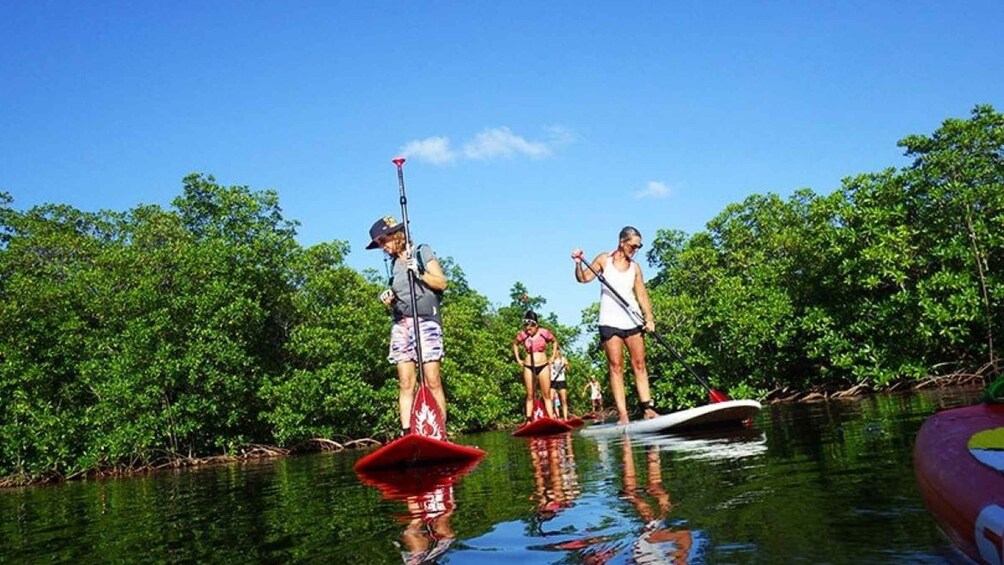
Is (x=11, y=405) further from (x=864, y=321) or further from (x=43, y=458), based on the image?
(x=864, y=321)

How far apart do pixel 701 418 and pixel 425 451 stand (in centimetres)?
262

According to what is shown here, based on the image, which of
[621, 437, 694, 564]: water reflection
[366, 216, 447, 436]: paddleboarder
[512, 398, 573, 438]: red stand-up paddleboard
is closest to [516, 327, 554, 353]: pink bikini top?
[512, 398, 573, 438]: red stand-up paddleboard

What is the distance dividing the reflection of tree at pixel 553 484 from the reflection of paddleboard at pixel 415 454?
566 millimetres

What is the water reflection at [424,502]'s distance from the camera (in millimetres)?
2205

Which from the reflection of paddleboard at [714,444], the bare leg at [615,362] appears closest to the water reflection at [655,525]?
the reflection of paddleboard at [714,444]

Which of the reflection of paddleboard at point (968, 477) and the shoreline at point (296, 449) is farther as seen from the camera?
the shoreline at point (296, 449)

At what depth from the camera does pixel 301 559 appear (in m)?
2.29

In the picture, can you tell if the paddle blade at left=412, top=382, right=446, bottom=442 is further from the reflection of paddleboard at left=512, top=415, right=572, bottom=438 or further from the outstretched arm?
the reflection of paddleboard at left=512, top=415, right=572, bottom=438

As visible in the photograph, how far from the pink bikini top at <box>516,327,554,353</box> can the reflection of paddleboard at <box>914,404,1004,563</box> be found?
10136 mm

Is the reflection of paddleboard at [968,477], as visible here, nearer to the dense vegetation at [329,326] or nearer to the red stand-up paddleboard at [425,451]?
the red stand-up paddleboard at [425,451]

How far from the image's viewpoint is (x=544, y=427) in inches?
420

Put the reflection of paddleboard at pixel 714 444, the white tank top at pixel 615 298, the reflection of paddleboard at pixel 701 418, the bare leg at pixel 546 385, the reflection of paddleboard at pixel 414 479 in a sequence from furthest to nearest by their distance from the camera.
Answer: the bare leg at pixel 546 385, the white tank top at pixel 615 298, the reflection of paddleboard at pixel 701 418, the reflection of paddleboard at pixel 714 444, the reflection of paddleboard at pixel 414 479

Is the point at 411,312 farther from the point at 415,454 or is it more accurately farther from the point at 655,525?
the point at 655,525

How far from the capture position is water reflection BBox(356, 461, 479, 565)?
221cm
